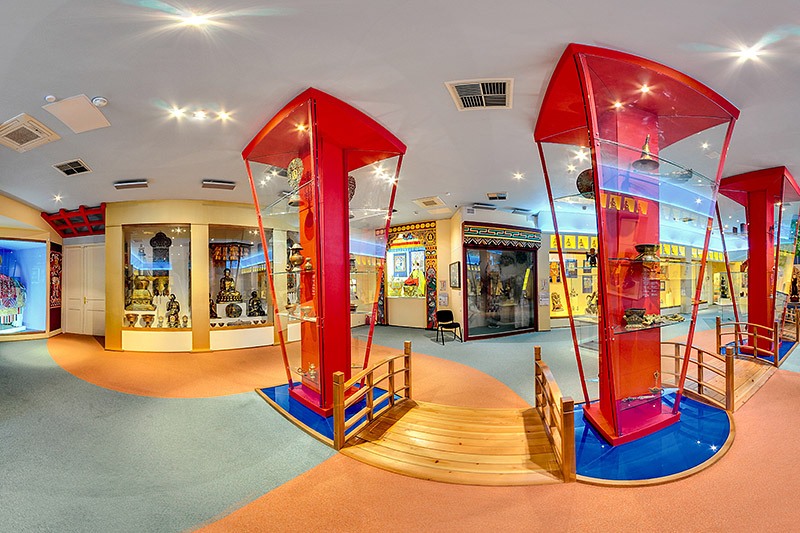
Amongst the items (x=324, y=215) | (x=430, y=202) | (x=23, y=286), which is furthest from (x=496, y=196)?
(x=23, y=286)

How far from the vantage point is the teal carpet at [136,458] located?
2021mm

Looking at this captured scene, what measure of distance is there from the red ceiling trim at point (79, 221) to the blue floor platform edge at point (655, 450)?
30.0 feet

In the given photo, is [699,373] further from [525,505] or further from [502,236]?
[502,236]

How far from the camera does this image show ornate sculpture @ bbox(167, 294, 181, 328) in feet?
22.2

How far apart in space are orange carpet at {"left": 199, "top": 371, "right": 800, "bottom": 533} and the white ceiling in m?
3.01

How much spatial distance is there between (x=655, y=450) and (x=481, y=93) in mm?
3245

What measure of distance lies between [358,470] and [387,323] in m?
7.44

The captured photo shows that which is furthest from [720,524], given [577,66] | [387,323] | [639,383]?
[387,323]

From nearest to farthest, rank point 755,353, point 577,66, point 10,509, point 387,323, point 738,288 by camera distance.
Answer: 1. point 10,509
2. point 577,66
3. point 755,353
4. point 738,288
5. point 387,323

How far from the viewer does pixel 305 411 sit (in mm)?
3439

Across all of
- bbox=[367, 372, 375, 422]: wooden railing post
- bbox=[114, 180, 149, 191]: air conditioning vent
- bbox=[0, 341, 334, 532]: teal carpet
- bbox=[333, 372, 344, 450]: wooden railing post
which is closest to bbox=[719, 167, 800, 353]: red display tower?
bbox=[367, 372, 375, 422]: wooden railing post

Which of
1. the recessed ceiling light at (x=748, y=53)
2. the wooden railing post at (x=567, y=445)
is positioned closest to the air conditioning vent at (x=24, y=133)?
the wooden railing post at (x=567, y=445)

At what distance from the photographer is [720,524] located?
181 centimetres

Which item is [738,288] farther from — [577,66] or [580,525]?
[580,525]
